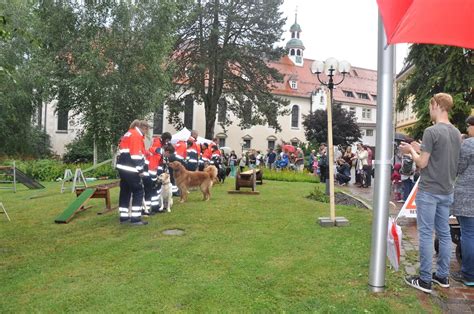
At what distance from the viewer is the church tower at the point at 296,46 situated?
265 feet

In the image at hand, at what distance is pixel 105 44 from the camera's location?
70.3 feet

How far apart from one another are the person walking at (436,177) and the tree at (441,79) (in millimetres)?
15517

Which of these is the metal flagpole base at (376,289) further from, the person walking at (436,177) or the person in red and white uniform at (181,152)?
the person in red and white uniform at (181,152)

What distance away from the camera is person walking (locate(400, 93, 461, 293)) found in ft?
15.6

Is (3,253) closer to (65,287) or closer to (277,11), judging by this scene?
(65,287)

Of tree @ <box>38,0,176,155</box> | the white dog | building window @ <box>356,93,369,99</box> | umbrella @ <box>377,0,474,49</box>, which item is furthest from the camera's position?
building window @ <box>356,93,369,99</box>

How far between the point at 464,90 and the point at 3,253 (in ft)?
64.0

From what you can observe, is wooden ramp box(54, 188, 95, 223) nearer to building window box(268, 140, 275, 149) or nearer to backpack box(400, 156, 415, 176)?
backpack box(400, 156, 415, 176)

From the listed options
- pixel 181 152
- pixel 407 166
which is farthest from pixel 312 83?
pixel 407 166

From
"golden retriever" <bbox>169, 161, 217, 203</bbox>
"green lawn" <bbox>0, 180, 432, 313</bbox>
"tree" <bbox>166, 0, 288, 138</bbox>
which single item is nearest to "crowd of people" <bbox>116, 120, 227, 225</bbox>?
"golden retriever" <bbox>169, 161, 217, 203</bbox>

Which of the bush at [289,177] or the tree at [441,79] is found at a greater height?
the tree at [441,79]

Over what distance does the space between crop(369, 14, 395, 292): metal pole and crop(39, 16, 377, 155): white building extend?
34.7 meters

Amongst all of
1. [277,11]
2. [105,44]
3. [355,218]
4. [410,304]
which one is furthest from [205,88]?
[410,304]

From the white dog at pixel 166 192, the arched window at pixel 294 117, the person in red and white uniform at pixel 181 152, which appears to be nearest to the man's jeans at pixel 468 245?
the white dog at pixel 166 192
